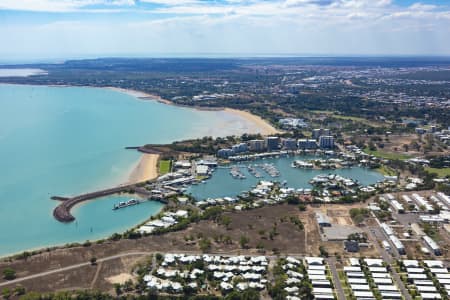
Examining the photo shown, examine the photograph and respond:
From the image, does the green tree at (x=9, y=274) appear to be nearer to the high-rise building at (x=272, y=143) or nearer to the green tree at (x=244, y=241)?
the green tree at (x=244, y=241)

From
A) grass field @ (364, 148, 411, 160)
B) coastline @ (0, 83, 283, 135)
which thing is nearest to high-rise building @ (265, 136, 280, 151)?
coastline @ (0, 83, 283, 135)

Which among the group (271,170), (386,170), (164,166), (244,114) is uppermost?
(244,114)

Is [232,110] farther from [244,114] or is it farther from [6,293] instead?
[6,293]

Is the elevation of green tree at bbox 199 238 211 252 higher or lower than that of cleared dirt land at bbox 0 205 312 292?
higher

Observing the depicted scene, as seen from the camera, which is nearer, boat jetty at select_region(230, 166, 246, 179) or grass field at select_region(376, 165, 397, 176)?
boat jetty at select_region(230, 166, 246, 179)

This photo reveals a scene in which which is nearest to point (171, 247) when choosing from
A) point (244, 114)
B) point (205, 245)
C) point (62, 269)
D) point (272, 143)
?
point (205, 245)

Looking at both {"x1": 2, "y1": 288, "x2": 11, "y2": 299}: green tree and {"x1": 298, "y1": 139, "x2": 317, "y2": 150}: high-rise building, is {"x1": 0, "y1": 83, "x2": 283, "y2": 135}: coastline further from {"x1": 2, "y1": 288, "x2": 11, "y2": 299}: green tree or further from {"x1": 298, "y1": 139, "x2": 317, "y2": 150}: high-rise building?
{"x1": 2, "y1": 288, "x2": 11, "y2": 299}: green tree

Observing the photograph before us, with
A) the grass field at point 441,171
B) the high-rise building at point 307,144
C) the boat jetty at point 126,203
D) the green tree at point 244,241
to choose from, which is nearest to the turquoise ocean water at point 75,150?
the boat jetty at point 126,203
